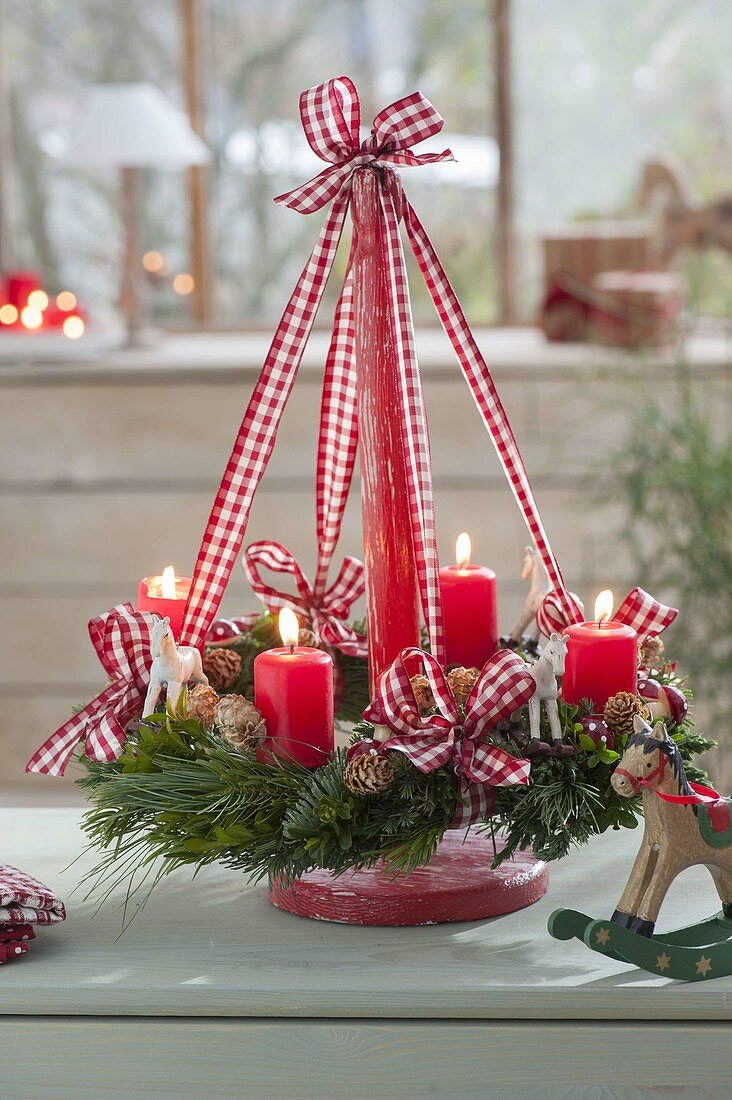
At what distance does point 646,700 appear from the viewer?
88 cm

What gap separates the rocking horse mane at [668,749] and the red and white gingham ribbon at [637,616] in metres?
0.17

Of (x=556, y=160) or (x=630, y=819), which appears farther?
(x=556, y=160)

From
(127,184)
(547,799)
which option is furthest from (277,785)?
(127,184)

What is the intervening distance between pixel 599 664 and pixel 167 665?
0.28 m

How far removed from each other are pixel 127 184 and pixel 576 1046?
245 centimetres

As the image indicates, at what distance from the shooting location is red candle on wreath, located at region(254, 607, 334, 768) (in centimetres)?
84

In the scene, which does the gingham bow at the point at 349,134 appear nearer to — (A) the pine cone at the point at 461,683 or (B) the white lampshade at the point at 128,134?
(A) the pine cone at the point at 461,683

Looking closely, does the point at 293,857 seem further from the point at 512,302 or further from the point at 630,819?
the point at 512,302

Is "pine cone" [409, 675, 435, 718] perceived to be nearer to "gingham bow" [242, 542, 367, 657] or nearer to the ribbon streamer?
the ribbon streamer

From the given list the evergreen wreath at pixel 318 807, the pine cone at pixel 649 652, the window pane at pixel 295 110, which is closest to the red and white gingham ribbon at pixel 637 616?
the pine cone at pixel 649 652

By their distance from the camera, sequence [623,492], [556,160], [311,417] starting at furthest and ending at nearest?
1. [556,160]
2. [311,417]
3. [623,492]

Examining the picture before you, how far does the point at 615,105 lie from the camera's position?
3111mm

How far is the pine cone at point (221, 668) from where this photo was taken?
38.1 inches

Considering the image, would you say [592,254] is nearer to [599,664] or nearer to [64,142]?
[64,142]
